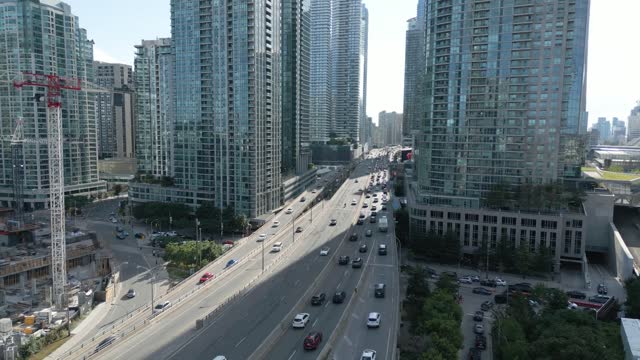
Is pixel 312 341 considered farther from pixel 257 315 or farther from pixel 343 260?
pixel 343 260

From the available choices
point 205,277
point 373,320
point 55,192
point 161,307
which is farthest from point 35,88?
point 373,320

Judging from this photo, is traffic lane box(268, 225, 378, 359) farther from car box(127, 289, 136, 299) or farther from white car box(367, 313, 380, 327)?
car box(127, 289, 136, 299)

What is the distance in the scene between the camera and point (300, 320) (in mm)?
51125

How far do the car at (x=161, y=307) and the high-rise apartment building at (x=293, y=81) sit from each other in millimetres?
101005

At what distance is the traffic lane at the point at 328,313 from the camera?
4562cm

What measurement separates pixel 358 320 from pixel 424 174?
54942 mm

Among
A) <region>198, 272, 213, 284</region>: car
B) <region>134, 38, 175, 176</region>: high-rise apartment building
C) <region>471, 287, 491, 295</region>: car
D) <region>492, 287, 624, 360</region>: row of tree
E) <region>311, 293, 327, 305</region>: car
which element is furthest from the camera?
<region>134, 38, 175, 176</region>: high-rise apartment building

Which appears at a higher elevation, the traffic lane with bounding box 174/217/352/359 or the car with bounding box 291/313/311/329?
the car with bounding box 291/313/311/329

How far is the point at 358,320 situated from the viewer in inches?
2126

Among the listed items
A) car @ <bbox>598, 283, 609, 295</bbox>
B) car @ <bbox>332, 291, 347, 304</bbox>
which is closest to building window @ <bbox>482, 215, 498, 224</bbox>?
car @ <bbox>598, 283, 609, 295</bbox>

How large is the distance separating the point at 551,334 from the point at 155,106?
133m

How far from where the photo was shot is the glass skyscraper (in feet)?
293

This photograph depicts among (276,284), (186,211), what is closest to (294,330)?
(276,284)

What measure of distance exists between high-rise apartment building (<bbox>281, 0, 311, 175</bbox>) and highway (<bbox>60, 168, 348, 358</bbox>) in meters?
75.8
